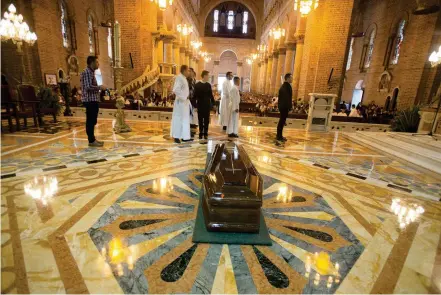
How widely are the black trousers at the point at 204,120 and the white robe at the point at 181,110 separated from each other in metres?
0.55

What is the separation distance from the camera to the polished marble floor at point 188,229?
1.83m

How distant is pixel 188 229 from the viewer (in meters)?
2.44

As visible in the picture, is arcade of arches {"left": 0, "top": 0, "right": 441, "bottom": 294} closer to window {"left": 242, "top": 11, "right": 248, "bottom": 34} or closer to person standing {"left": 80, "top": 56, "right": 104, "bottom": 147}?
person standing {"left": 80, "top": 56, "right": 104, "bottom": 147}

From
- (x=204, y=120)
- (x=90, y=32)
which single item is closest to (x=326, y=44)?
(x=204, y=120)

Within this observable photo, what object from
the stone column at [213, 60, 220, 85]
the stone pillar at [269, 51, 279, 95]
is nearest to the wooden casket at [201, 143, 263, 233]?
the stone pillar at [269, 51, 279, 95]

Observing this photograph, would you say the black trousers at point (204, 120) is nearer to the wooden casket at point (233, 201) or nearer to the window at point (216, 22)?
the wooden casket at point (233, 201)

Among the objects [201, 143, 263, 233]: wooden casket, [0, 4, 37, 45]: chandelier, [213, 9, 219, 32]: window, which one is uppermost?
[213, 9, 219, 32]: window

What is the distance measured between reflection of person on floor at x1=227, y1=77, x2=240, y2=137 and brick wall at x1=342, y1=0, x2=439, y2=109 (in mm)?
12805

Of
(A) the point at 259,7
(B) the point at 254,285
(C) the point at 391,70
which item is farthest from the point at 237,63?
(B) the point at 254,285

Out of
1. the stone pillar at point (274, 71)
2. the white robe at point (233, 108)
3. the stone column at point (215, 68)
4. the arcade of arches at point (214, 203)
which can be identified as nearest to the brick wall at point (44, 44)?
the arcade of arches at point (214, 203)

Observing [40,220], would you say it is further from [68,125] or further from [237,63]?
[237,63]

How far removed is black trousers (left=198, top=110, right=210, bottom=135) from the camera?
648cm

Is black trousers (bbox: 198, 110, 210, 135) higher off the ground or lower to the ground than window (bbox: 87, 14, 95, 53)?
lower

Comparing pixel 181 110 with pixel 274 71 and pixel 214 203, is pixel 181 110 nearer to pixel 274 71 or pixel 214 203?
pixel 214 203
